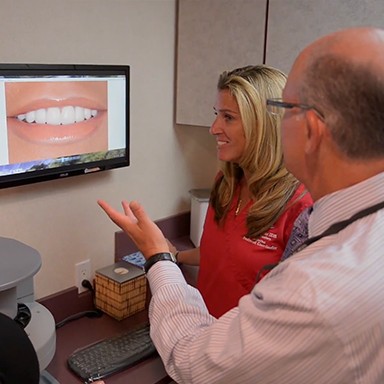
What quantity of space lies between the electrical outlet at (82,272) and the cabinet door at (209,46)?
2.14 ft

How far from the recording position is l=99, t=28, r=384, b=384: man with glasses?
2.19ft

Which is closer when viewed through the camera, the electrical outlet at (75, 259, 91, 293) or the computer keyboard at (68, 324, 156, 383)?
the computer keyboard at (68, 324, 156, 383)

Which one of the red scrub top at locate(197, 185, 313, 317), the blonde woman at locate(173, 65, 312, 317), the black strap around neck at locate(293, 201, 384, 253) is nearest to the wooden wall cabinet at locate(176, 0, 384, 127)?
the blonde woman at locate(173, 65, 312, 317)

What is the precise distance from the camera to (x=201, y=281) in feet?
5.07

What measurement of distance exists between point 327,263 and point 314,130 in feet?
0.67

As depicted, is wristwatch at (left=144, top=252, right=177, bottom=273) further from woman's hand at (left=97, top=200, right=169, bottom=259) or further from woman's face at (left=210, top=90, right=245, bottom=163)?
woman's face at (left=210, top=90, right=245, bottom=163)

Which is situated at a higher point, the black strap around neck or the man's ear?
the man's ear

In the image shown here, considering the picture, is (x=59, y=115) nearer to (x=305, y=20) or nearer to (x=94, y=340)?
(x=94, y=340)

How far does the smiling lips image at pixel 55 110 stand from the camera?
1.45 m

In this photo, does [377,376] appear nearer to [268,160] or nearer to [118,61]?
[268,160]

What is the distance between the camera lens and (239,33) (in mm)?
1759

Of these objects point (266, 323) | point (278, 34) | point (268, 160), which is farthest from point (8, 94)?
point (266, 323)

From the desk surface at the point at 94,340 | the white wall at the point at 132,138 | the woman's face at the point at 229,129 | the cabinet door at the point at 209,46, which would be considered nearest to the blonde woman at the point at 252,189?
the woman's face at the point at 229,129

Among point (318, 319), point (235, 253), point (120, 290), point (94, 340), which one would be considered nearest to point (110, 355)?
point (94, 340)
